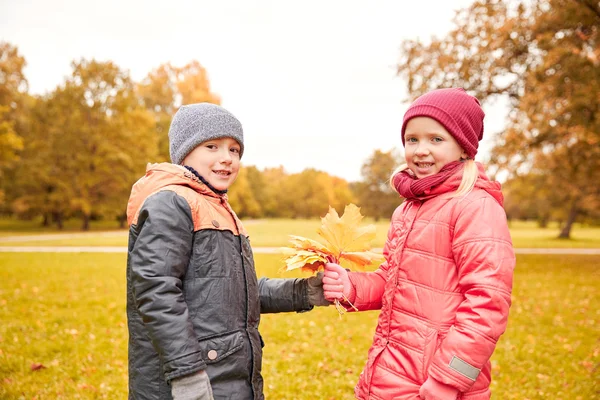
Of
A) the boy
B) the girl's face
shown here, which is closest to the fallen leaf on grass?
the boy

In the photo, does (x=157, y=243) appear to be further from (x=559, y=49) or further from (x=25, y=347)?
(x=559, y=49)

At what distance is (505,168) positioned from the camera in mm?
13500

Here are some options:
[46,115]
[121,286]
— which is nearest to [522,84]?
[121,286]

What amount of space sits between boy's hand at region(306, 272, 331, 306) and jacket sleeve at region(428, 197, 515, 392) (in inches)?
35.0

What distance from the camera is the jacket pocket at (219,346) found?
2.00 meters

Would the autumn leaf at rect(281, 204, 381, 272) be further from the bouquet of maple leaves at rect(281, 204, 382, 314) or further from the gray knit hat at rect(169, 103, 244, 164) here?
the gray knit hat at rect(169, 103, 244, 164)

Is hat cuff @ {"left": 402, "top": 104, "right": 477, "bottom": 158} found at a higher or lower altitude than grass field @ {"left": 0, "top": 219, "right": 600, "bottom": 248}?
higher

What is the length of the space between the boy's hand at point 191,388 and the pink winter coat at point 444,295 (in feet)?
2.71

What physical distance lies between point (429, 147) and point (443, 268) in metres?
0.60

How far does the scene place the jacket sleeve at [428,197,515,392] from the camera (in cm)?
178

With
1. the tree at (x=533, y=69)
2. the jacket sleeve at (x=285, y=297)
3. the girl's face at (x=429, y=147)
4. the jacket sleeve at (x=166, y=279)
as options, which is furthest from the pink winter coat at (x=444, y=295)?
the tree at (x=533, y=69)

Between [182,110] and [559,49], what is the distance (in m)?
12.0

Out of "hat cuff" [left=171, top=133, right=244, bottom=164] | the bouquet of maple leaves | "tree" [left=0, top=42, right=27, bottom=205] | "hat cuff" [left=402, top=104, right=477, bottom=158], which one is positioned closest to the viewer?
"hat cuff" [left=402, top=104, right=477, bottom=158]

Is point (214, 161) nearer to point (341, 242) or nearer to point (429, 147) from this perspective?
point (341, 242)
